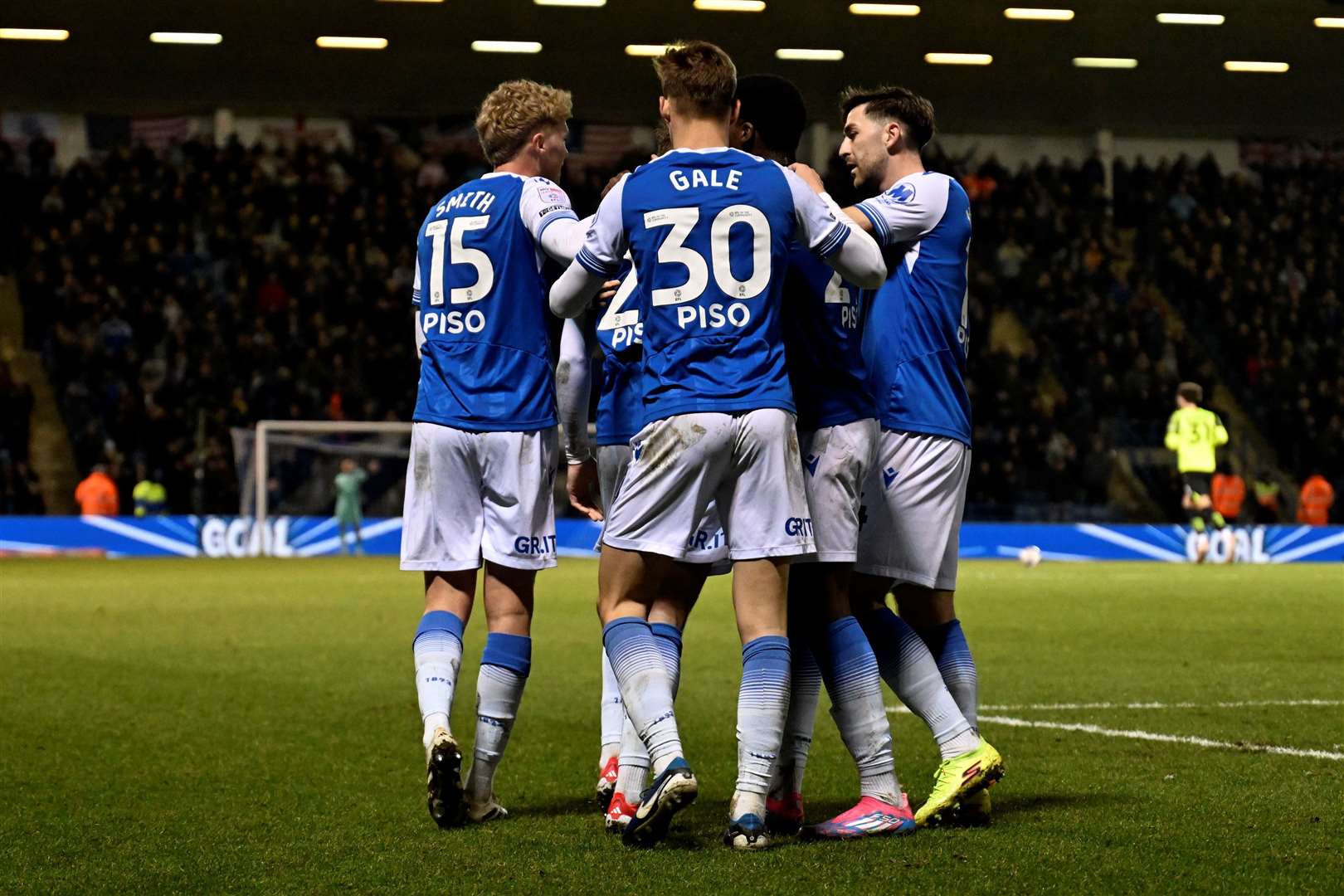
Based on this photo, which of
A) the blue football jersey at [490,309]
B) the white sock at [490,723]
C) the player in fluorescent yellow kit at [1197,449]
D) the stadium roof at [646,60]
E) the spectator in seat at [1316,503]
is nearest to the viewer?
the white sock at [490,723]

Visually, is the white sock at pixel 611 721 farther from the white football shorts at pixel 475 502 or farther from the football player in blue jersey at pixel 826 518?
the football player in blue jersey at pixel 826 518

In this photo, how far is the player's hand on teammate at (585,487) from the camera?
5348 millimetres

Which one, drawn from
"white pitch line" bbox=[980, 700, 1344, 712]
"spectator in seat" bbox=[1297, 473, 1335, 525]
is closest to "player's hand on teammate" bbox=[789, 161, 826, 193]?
"white pitch line" bbox=[980, 700, 1344, 712]

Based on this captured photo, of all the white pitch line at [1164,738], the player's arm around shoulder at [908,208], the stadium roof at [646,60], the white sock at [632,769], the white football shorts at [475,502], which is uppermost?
the stadium roof at [646,60]

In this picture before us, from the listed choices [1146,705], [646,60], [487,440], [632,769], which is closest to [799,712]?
[632,769]

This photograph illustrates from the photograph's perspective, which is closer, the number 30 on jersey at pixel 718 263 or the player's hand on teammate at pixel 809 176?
the number 30 on jersey at pixel 718 263

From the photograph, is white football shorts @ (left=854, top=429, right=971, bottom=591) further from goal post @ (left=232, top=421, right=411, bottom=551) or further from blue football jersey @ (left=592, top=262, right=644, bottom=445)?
goal post @ (left=232, top=421, right=411, bottom=551)

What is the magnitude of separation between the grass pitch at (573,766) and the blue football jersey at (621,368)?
3.73ft

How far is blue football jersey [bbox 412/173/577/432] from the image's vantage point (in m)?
5.10

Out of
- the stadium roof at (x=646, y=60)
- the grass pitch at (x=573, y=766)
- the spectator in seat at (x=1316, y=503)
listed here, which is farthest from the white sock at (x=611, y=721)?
the spectator in seat at (x=1316, y=503)

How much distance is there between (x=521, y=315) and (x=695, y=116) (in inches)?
36.3

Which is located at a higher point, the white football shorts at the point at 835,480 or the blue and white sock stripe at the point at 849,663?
the white football shorts at the point at 835,480

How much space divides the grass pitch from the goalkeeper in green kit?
35.4 ft

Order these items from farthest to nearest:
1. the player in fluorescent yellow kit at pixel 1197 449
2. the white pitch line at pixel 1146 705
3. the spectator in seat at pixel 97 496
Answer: the spectator in seat at pixel 97 496, the player in fluorescent yellow kit at pixel 1197 449, the white pitch line at pixel 1146 705
